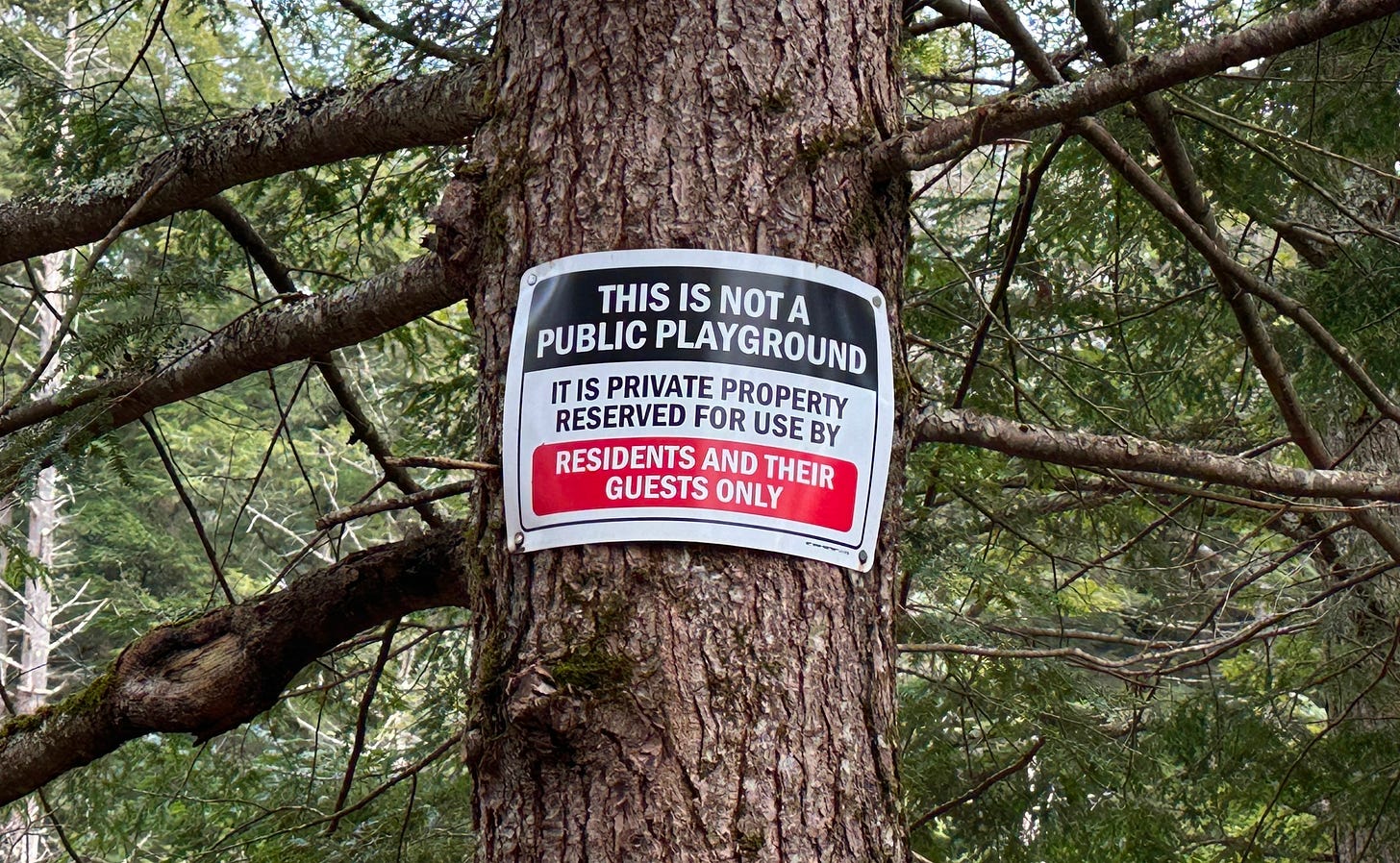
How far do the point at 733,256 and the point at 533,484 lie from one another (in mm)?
352

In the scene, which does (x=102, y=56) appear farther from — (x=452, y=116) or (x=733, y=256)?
(x=733, y=256)

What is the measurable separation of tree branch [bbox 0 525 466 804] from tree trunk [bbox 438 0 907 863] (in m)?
0.56

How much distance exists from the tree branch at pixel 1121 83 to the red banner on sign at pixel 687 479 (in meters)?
0.40

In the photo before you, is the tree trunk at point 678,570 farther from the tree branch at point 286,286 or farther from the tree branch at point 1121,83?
the tree branch at point 286,286

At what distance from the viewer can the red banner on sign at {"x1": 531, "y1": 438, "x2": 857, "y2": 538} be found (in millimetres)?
1369

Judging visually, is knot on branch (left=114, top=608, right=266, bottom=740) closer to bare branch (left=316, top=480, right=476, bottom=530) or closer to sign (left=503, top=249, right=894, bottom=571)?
bare branch (left=316, top=480, right=476, bottom=530)

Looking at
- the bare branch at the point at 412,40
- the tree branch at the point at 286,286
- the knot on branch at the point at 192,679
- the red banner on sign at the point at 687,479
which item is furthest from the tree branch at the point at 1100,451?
the bare branch at the point at 412,40

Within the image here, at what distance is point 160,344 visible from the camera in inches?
91.6

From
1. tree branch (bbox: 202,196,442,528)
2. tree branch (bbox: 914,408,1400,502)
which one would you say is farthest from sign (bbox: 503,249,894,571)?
tree branch (bbox: 202,196,442,528)

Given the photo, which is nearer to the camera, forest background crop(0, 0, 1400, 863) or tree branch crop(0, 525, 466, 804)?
tree branch crop(0, 525, 466, 804)

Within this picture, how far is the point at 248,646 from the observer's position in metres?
2.09

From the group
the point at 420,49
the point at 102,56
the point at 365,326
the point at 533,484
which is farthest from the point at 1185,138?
the point at 102,56

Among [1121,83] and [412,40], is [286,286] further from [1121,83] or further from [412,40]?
[1121,83]

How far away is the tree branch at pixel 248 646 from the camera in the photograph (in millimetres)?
2027
